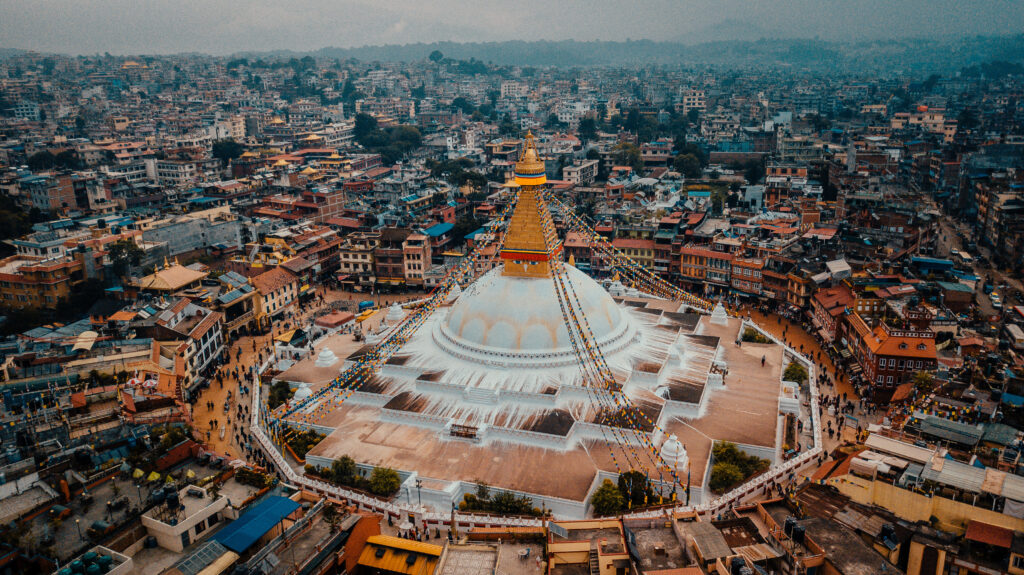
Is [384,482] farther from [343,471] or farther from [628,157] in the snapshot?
[628,157]

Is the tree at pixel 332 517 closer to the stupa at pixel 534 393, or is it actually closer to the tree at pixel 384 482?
the tree at pixel 384 482

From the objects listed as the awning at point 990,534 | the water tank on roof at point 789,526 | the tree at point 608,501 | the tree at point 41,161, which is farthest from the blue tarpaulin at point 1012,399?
the tree at point 41,161

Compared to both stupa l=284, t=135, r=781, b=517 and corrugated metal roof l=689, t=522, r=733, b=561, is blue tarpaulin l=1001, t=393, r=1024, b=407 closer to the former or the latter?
stupa l=284, t=135, r=781, b=517

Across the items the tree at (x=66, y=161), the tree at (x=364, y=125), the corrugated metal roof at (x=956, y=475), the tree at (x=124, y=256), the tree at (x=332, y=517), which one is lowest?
the tree at (x=332, y=517)

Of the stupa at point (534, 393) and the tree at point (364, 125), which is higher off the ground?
the tree at point (364, 125)

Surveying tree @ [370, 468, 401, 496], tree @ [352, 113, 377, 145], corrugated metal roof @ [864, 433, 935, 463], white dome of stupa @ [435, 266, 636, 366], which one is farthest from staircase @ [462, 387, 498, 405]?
tree @ [352, 113, 377, 145]
